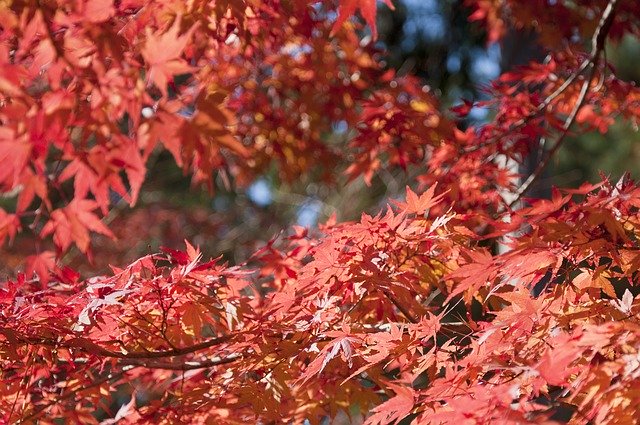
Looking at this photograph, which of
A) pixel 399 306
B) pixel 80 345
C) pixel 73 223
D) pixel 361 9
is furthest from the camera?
pixel 399 306

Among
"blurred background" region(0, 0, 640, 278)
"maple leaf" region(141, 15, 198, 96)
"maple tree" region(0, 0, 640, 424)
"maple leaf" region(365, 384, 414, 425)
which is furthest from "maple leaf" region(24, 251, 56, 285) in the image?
"blurred background" region(0, 0, 640, 278)

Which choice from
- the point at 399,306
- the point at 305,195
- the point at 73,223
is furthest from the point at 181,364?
the point at 305,195

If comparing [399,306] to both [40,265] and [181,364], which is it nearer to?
[181,364]

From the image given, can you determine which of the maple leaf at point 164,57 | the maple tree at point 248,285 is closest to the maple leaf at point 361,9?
the maple tree at point 248,285

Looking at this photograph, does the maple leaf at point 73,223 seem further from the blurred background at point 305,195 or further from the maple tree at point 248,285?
the blurred background at point 305,195

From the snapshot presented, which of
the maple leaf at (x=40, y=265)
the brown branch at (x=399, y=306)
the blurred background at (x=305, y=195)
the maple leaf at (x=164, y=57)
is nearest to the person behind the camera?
the maple leaf at (x=164, y=57)

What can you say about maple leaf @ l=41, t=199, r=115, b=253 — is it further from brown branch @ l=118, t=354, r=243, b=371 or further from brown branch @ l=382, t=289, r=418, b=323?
brown branch @ l=382, t=289, r=418, b=323

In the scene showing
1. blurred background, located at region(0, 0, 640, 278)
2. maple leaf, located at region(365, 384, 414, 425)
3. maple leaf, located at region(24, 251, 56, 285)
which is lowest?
blurred background, located at region(0, 0, 640, 278)

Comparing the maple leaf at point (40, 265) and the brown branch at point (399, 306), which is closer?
the maple leaf at point (40, 265)

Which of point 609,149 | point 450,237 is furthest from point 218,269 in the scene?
point 609,149

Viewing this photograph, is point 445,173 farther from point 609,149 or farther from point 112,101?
point 609,149

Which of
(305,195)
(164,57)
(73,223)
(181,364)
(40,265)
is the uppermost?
(164,57)

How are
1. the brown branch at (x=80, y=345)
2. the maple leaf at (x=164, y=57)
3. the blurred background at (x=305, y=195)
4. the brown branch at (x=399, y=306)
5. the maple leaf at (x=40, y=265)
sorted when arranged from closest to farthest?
the maple leaf at (x=164, y=57)
the maple leaf at (x=40, y=265)
the brown branch at (x=80, y=345)
the brown branch at (x=399, y=306)
the blurred background at (x=305, y=195)

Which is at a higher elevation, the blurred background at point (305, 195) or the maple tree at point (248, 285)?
the maple tree at point (248, 285)
